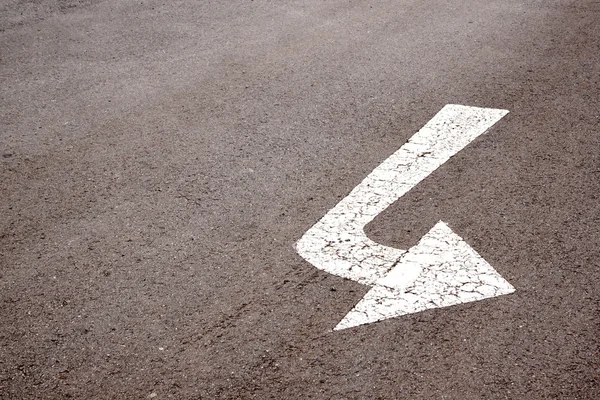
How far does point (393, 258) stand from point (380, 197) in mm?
739

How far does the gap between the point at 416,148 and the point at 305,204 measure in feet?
3.97

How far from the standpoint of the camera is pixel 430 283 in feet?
14.3

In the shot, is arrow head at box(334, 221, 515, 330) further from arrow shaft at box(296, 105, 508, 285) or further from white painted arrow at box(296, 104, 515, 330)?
arrow shaft at box(296, 105, 508, 285)

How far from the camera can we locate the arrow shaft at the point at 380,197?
457 centimetres

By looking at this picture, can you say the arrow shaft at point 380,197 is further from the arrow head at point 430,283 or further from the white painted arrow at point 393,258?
the arrow head at point 430,283

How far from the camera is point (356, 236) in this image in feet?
15.8

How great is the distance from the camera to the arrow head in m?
4.17

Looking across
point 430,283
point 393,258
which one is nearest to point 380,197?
point 393,258

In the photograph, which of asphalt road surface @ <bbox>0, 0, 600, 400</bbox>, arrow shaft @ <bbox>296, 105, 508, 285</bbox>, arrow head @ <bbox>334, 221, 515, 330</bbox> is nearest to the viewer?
asphalt road surface @ <bbox>0, 0, 600, 400</bbox>

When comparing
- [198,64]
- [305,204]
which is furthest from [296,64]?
[305,204]

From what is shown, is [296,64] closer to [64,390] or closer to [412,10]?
[412,10]

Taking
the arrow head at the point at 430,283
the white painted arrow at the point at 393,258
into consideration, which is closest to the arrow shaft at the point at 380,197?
the white painted arrow at the point at 393,258

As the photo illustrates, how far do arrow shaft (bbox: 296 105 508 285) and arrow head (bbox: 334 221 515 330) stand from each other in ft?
0.35

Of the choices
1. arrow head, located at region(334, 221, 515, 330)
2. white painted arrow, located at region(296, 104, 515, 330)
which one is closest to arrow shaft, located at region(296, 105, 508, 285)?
white painted arrow, located at region(296, 104, 515, 330)
